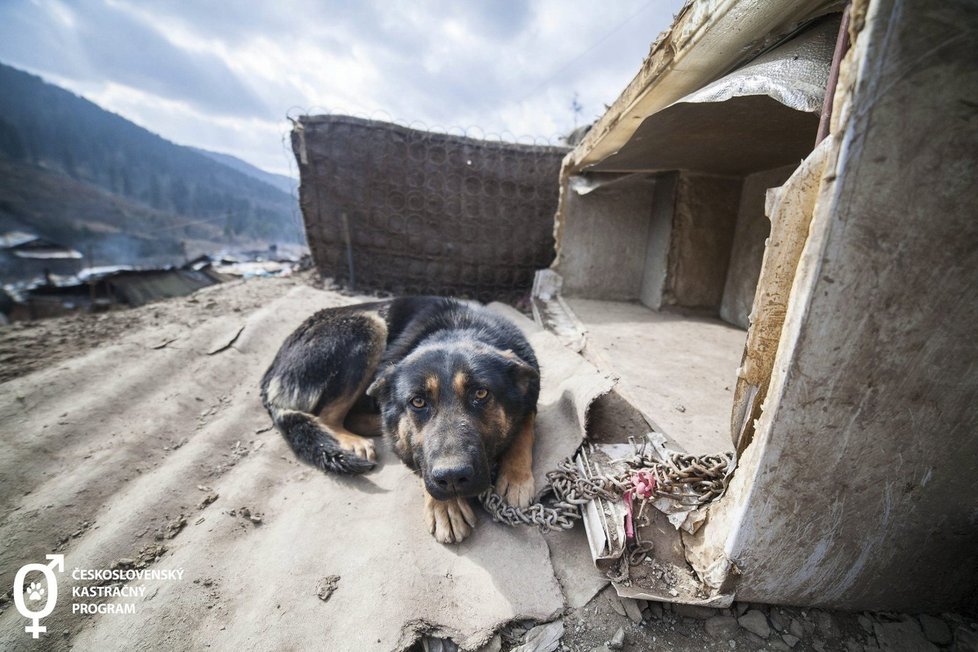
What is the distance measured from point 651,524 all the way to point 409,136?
24.9 ft

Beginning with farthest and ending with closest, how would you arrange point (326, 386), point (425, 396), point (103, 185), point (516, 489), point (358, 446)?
1. point (103, 185)
2. point (326, 386)
3. point (358, 446)
4. point (425, 396)
5. point (516, 489)

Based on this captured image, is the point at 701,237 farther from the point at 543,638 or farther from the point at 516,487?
the point at 543,638

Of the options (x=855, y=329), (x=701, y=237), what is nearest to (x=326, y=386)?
(x=855, y=329)

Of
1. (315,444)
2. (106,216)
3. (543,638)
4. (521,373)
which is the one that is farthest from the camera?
(106,216)

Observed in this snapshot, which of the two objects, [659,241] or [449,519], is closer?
[449,519]

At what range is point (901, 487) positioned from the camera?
4.35 ft

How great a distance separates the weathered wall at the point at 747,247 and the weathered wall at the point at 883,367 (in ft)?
12.2

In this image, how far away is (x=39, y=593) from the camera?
178 centimetres

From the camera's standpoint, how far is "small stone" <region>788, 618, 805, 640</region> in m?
1.43

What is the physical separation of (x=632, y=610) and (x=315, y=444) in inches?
93.6

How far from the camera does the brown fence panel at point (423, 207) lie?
7.11 meters

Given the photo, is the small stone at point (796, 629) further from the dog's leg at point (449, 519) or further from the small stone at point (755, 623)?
the dog's leg at point (449, 519)

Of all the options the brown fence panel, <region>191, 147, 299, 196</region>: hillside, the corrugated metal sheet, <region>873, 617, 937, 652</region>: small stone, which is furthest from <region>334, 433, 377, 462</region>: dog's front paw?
<region>191, 147, 299, 196</region>: hillside

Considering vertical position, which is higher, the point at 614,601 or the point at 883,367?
the point at 883,367
